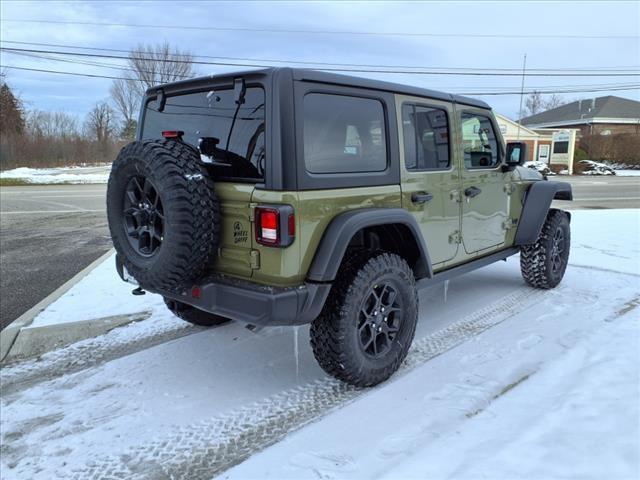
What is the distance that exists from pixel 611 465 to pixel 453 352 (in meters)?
1.42

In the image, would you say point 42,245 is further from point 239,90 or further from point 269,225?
point 269,225

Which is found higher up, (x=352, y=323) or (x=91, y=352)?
(x=352, y=323)

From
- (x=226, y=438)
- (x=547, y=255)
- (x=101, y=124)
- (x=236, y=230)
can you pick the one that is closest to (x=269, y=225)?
(x=236, y=230)

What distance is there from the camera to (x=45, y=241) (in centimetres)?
855

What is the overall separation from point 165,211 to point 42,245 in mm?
6702

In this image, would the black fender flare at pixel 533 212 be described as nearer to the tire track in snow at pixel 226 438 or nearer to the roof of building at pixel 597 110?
the tire track in snow at pixel 226 438

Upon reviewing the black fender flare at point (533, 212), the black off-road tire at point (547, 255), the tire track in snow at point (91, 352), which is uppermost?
the black fender flare at point (533, 212)

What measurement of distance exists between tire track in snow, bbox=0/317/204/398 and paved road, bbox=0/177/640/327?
1.10 meters

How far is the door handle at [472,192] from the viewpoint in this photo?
402 centimetres

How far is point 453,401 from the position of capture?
290 centimetres

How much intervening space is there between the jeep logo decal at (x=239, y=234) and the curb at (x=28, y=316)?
237 centimetres

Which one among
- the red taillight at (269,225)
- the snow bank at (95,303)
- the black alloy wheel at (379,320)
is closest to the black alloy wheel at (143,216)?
the red taillight at (269,225)

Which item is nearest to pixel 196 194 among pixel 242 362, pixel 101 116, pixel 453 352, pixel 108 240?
pixel 242 362

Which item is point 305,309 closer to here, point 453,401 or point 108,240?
point 453,401
